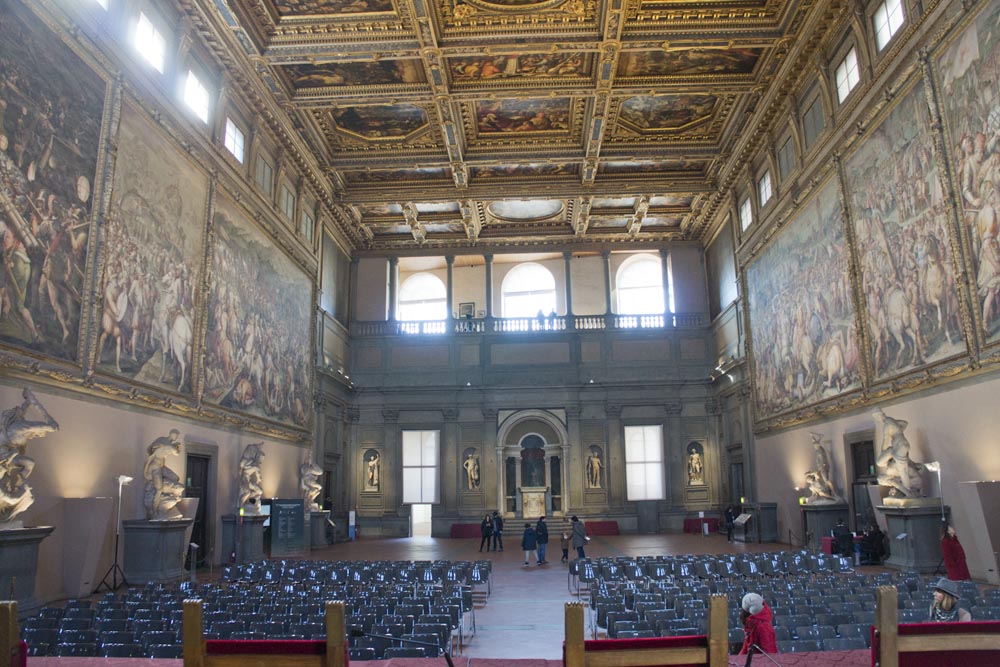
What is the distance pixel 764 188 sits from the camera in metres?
23.5

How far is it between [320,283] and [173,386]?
11.9 m

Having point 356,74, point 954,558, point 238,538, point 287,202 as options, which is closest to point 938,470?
point 954,558

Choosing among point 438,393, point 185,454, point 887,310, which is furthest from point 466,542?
point 887,310

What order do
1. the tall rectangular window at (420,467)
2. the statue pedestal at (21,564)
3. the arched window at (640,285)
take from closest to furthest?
the statue pedestal at (21,564)
the tall rectangular window at (420,467)
the arched window at (640,285)

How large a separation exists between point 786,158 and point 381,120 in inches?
484

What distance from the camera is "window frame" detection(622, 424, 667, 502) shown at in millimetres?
30688

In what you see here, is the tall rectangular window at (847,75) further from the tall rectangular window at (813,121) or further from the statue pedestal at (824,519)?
the statue pedestal at (824,519)

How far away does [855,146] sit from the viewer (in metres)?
16.3

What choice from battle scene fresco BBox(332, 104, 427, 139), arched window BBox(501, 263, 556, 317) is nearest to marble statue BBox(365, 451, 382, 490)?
arched window BBox(501, 263, 556, 317)

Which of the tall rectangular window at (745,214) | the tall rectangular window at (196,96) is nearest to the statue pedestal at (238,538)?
the tall rectangular window at (196,96)

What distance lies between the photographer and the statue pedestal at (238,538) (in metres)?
17.7

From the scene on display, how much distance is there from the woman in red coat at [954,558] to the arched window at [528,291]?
72.3 ft

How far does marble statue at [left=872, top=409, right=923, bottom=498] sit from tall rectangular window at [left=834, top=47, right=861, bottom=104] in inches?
299

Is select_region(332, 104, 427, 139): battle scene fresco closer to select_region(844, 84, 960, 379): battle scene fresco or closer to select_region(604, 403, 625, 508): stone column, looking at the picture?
select_region(844, 84, 960, 379): battle scene fresco
